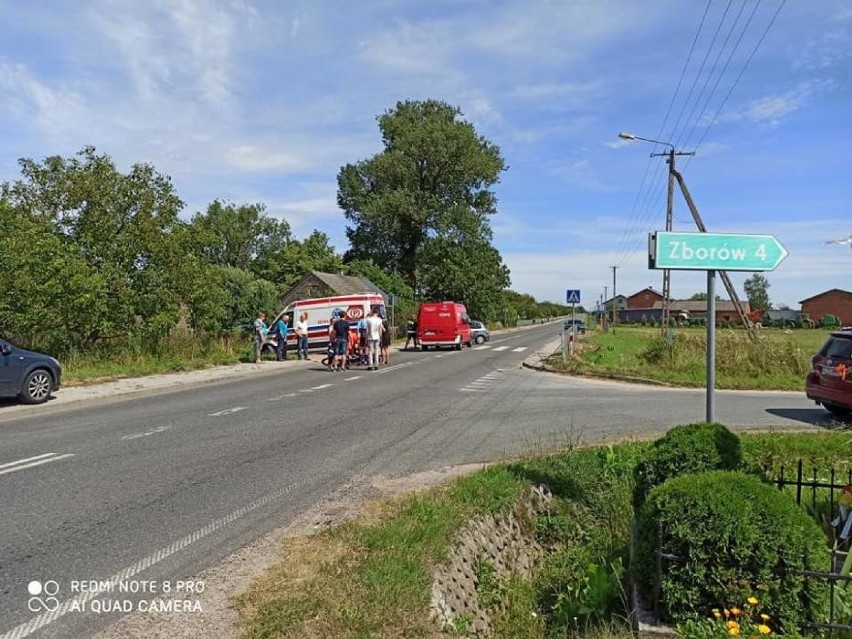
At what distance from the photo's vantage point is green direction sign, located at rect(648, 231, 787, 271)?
558 centimetres

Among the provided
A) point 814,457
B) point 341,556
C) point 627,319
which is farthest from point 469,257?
point 627,319

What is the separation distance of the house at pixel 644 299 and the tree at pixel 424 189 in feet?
314

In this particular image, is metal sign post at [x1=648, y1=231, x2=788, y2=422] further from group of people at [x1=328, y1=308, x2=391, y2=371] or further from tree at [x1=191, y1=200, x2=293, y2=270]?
tree at [x1=191, y1=200, x2=293, y2=270]

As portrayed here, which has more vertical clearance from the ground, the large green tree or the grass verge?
the large green tree

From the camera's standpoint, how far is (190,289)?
20906 millimetres

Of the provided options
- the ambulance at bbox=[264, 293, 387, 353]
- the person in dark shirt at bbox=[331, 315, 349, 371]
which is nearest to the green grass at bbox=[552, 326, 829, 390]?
the person in dark shirt at bbox=[331, 315, 349, 371]

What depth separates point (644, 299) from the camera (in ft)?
484

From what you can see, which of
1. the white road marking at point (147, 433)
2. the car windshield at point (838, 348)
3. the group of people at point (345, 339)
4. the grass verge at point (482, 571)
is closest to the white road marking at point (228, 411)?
the white road marking at point (147, 433)

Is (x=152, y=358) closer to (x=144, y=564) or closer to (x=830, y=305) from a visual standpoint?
(x=144, y=564)

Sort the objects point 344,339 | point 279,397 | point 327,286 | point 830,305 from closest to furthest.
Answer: point 279,397
point 344,339
point 327,286
point 830,305

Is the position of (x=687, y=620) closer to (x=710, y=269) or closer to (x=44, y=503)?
(x=710, y=269)

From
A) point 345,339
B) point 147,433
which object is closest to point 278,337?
point 345,339

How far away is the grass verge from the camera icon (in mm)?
1158

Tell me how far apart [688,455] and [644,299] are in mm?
150553
